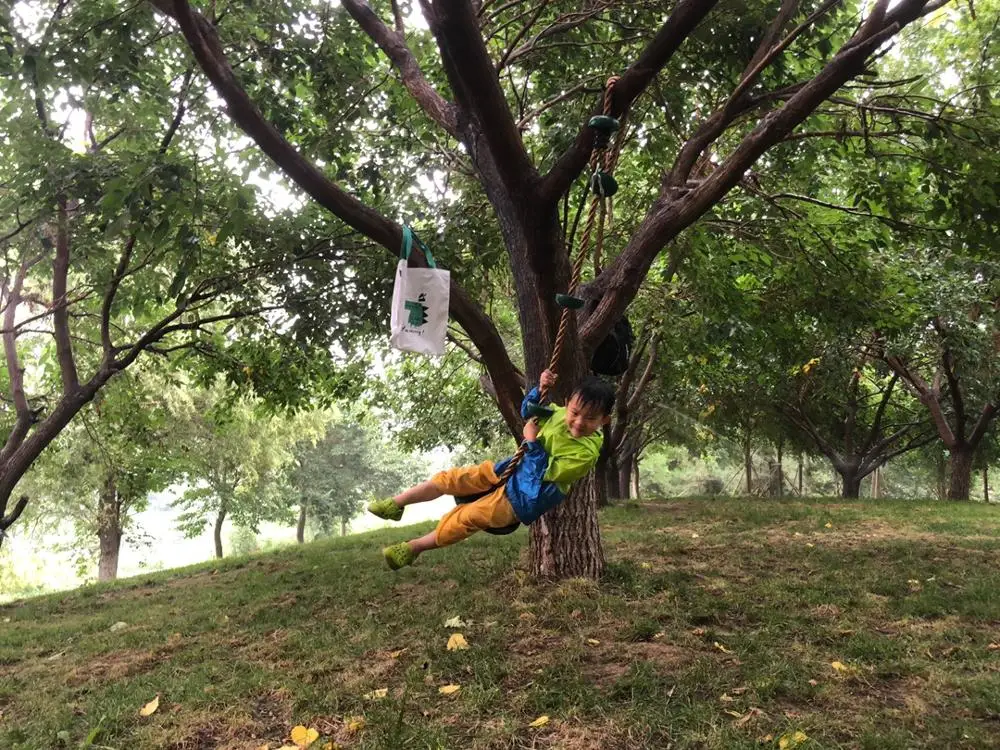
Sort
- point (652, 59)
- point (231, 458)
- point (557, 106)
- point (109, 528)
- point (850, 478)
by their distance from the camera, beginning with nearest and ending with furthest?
point (652, 59), point (557, 106), point (850, 478), point (109, 528), point (231, 458)

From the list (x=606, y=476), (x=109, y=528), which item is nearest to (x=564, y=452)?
(x=606, y=476)

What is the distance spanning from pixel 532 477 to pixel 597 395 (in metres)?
0.66

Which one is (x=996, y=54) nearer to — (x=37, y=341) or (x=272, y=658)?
(x=272, y=658)

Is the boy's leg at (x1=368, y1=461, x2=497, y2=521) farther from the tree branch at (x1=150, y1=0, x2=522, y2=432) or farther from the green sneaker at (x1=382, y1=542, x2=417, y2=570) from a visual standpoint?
the tree branch at (x1=150, y1=0, x2=522, y2=432)

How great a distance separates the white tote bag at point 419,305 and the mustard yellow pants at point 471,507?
86 cm

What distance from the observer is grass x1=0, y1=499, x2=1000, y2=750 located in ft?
10.8

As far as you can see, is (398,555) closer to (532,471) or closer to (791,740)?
(532,471)

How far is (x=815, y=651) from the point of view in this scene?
4.13m

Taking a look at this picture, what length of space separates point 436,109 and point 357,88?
6.39 ft

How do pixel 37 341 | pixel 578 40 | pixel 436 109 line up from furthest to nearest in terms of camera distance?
pixel 37 341 < pixel 578 40 < pixel 436 109

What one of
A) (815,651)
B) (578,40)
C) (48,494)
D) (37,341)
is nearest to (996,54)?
(578,40)

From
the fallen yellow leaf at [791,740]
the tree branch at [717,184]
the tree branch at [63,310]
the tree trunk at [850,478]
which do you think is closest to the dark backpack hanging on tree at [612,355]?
the tree branch at [717,184]

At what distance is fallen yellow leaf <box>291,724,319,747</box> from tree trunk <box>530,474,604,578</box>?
2.74 metres

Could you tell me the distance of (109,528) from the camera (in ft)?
60.2
